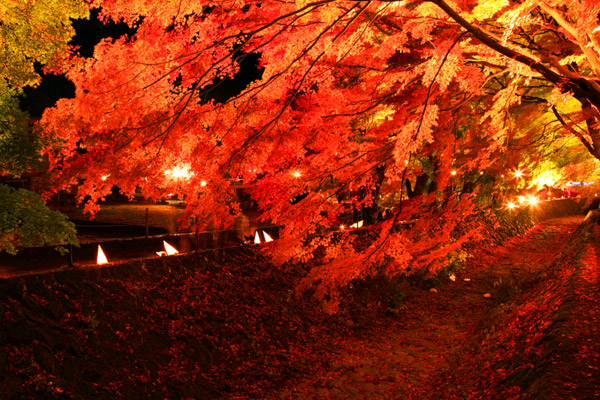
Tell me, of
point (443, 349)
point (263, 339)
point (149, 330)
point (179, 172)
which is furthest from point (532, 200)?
point (149, 330)

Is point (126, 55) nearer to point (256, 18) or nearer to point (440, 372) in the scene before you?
point (256, 18)

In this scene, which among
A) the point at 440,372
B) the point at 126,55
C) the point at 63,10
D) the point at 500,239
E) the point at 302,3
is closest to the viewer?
the point at 302,3

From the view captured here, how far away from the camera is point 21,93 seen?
28.6 ft

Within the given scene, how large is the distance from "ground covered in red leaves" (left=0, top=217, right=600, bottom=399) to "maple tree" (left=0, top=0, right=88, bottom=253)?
38.3 inches

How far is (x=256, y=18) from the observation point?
928 centimetres

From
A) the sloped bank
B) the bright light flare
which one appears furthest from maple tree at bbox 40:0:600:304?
the sloped bank

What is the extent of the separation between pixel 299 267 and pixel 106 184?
27.6 feet

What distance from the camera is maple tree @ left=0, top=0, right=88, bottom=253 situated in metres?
7.73

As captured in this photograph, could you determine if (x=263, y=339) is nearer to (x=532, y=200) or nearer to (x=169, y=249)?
(x=169, y=249)

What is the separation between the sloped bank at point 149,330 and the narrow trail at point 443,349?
1130 millimetres

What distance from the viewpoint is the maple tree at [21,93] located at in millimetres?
7730

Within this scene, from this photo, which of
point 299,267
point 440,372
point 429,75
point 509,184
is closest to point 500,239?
point 509,184

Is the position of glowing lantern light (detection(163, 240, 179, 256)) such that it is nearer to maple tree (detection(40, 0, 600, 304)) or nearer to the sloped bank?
the sloped bank

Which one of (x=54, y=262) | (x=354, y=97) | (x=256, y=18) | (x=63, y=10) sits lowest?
(x=54, y=262)
